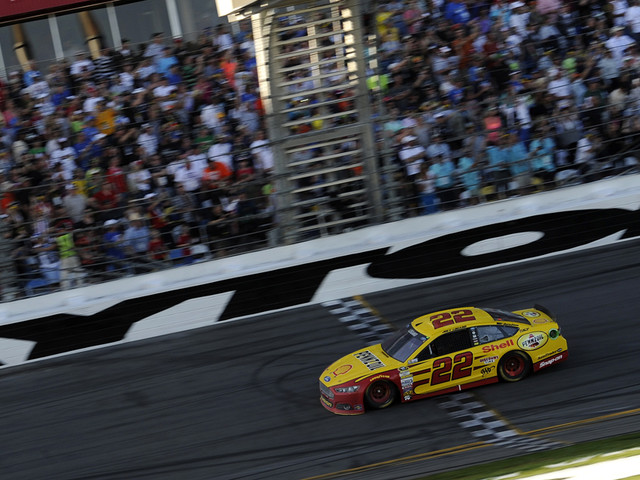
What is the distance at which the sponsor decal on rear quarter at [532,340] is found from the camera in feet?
31.2

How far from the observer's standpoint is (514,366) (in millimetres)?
9586

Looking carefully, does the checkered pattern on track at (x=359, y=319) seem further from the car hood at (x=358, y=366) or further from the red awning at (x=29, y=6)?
the red awning at (x=29, y=6)

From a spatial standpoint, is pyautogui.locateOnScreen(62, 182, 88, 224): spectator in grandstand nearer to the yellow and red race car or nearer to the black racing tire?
the yellow and red race car

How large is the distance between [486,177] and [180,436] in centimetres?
537

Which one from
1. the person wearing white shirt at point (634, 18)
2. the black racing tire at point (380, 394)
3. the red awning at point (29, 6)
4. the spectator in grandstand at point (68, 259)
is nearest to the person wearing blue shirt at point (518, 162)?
the person wearing white shirt at point (634, 18)

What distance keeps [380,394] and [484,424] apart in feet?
3.73

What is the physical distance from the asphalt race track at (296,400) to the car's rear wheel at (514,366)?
3.6 inches

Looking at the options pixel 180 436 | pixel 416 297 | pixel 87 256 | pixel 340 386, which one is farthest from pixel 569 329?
pixel 87 256

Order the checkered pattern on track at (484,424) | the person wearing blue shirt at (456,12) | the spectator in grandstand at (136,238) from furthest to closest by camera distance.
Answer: the person wearing blue shirt at (456,12)
the spectator in grandstand at (136,238)
the checkered pattern on track at (484,424)

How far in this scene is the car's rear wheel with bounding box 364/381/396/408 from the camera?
937 cm

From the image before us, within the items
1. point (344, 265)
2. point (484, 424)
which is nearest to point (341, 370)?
point (484, 424)

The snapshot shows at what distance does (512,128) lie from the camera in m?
12.3

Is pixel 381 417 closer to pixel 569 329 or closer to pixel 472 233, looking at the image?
pixel 569 329

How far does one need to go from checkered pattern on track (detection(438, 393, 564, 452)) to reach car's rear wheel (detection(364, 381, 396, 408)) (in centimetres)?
52
